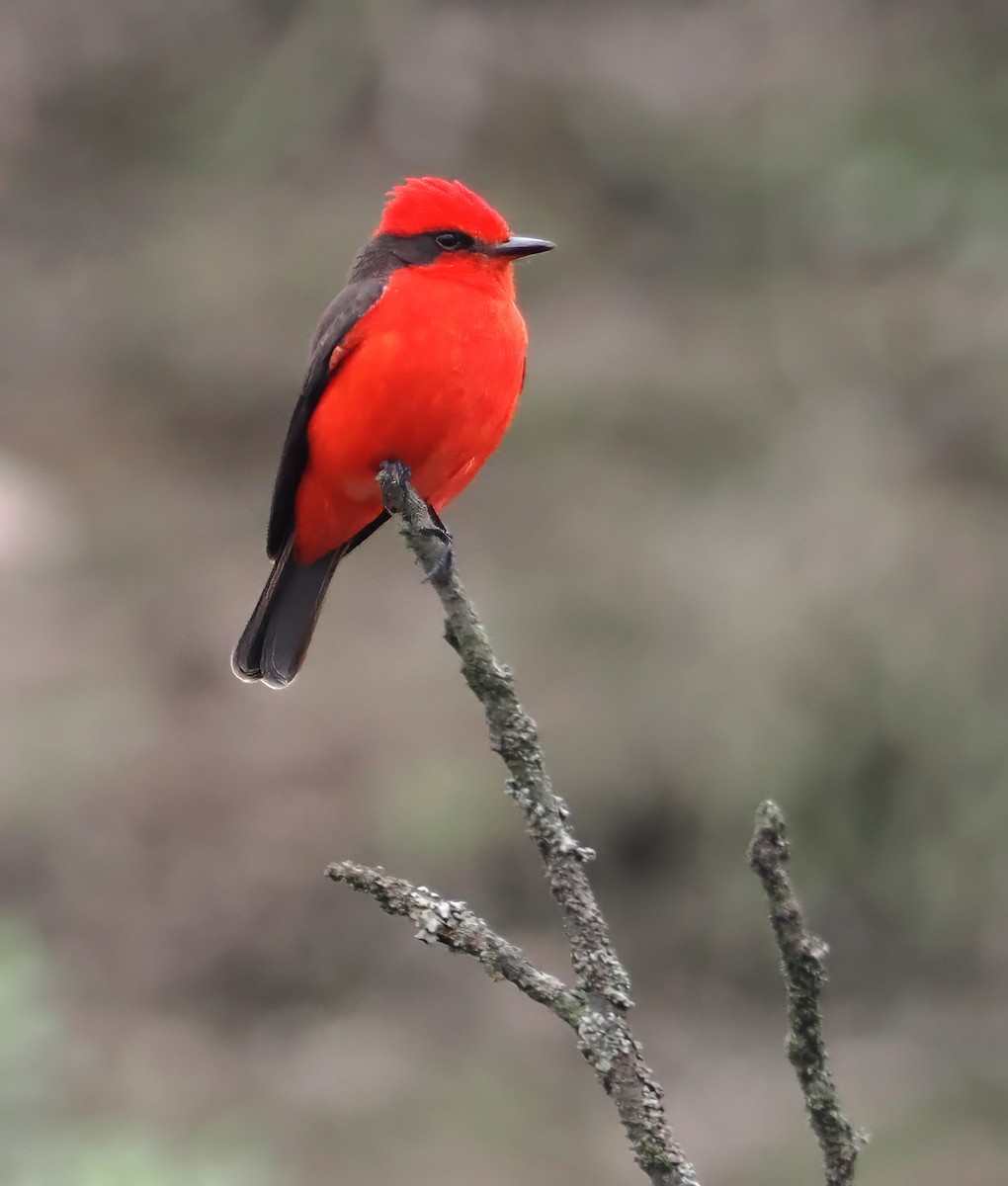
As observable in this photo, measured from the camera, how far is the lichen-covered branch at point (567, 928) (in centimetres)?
166

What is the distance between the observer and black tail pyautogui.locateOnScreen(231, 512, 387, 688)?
14.6ft

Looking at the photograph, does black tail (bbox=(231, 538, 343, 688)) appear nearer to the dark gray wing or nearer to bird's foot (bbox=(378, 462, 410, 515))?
the dark gray wing

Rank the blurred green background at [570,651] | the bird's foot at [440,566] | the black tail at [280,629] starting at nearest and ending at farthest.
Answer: the bird's foot at [440,566], the black tail at [280,629], the blurred green background at [570,651]

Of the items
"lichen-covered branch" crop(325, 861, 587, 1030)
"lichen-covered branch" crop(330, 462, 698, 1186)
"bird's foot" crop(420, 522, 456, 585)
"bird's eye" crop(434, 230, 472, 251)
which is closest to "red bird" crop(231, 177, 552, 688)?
"bird's eye" crop(434, 230, 472, 251)

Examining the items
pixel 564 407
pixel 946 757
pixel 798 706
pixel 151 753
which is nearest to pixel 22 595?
pixel 151 753

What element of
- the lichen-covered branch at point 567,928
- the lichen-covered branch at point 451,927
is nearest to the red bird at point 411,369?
the lichen-covered branch at point 567,928

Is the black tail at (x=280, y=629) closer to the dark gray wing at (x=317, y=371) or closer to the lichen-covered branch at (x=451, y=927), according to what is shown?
the dark gray wing at (x=317, y=371)

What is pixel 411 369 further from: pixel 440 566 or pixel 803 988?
pixel 803 988

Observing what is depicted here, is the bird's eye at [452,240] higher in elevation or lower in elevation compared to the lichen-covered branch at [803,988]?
higher

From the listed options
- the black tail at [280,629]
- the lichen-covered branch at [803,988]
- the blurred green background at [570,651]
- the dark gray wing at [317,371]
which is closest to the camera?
the lichen-covered branch at [803,988]

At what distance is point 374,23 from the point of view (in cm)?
1079

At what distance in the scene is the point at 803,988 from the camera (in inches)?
59.4

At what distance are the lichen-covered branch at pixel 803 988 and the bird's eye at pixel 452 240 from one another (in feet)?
9.07

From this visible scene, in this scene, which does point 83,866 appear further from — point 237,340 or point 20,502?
point 237,340
